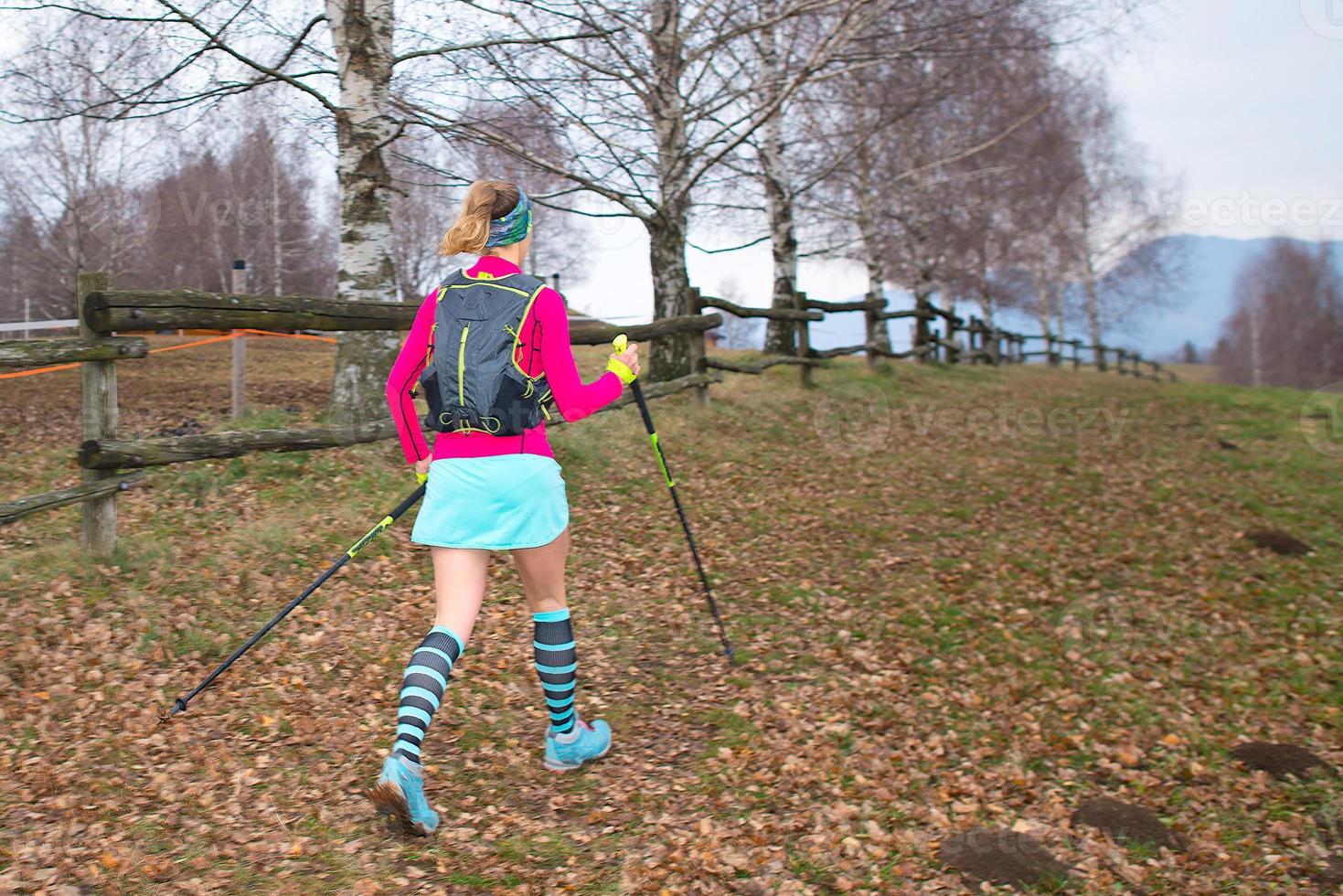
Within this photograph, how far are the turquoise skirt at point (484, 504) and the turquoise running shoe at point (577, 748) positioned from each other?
1.18 meters

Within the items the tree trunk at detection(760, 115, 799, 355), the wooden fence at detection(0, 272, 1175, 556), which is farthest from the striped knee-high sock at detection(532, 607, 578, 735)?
the tree trunk at detection(760, 115, 799, 355)

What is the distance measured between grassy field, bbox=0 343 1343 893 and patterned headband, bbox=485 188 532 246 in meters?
2.34


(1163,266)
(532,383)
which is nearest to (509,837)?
(532,383)

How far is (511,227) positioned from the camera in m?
3.74

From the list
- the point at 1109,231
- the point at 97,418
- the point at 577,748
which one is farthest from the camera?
the point at 1109,231

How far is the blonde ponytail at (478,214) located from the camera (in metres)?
3.65

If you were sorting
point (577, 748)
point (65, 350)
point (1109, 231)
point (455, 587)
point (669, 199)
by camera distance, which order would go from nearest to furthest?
point (455, 587) → point (577, 748) → point (65, 350) → point (669, 199) → point (1109, 231)

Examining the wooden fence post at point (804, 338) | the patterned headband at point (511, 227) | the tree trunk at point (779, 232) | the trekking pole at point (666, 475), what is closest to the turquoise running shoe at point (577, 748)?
the trekking pole at point (666, 475)

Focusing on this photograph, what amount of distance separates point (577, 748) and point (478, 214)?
2379 mm

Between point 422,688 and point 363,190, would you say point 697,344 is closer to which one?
point 363,190

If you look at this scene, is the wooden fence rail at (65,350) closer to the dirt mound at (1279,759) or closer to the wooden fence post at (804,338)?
the dirt mound at (1279,759)

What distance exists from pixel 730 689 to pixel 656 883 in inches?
73.8

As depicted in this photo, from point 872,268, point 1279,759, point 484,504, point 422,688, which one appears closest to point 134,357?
point 484,504

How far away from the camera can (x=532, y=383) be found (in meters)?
3.67
